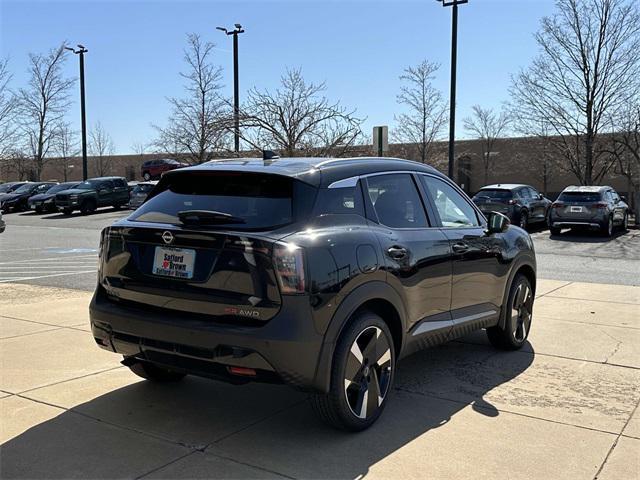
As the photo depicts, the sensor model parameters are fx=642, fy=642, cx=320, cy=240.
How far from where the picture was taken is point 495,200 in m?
21.0

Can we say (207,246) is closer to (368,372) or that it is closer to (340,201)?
(340,201)

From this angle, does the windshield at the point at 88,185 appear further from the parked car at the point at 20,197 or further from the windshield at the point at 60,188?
the parked car at the point at 20,197

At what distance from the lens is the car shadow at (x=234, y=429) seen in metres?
3.58

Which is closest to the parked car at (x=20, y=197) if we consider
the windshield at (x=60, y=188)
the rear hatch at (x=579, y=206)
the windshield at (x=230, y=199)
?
the windshield at (x=60, y=188)

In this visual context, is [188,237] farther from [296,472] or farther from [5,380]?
[5,380]

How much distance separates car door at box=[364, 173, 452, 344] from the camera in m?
4.36

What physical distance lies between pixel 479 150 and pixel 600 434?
149 feet

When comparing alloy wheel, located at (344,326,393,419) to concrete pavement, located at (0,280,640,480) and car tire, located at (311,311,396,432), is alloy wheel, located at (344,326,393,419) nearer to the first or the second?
car tire, located at (311,311,396,432)

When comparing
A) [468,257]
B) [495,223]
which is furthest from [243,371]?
[495,223]

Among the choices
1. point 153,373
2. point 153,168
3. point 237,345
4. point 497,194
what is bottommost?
point 153,373

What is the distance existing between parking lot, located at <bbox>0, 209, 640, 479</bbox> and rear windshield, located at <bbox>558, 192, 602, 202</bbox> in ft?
45.1

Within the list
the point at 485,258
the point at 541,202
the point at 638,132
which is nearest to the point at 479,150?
the point at 638,132

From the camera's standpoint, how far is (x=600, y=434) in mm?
4148

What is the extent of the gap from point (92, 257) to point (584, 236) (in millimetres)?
14710
